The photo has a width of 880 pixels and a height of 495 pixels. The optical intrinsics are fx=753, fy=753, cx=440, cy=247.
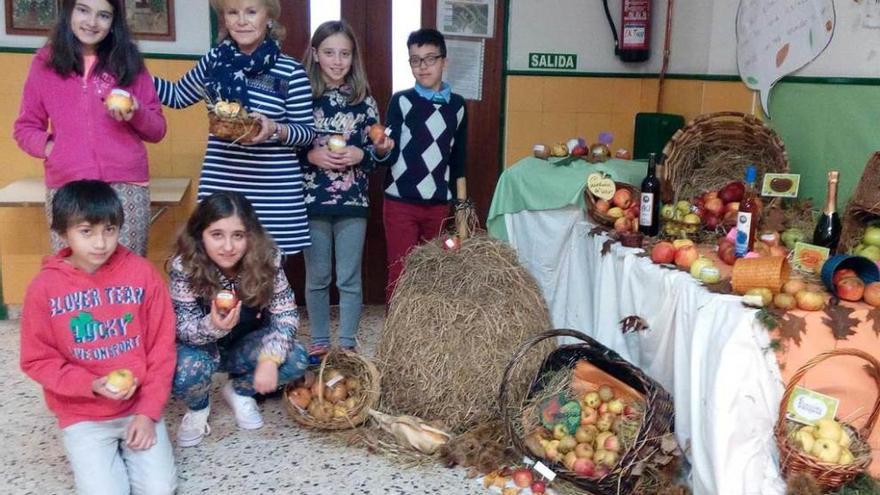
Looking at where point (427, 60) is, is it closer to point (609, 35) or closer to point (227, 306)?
point (227, 306)

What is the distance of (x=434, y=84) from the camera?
3.12 metres

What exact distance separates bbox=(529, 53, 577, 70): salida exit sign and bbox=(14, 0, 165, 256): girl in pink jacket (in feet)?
7.08

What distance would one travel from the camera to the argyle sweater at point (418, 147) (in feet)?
10.2

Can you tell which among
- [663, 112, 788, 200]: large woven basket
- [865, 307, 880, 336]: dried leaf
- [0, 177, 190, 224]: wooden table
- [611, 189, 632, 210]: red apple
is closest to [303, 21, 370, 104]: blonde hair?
[0, 177, 190, 224]: wooden table

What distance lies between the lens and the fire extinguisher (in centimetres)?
391

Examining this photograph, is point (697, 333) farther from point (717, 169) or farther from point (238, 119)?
point (238, 119)

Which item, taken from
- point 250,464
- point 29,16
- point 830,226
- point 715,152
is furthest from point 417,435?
point 29,16

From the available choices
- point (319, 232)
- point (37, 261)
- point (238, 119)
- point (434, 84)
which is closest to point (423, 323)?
point (319, 232)

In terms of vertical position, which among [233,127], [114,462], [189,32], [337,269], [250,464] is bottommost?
[250,464]

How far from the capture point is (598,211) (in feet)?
9.38

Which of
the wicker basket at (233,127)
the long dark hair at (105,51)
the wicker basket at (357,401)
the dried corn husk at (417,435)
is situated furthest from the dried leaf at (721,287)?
the long dark hair at (105,51)

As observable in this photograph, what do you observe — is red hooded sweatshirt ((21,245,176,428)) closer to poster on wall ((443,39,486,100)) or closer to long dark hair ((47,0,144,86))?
long dark hair ((47,0,144,86))

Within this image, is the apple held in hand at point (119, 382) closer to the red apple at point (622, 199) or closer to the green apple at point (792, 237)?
the red apple at point (622, 199)

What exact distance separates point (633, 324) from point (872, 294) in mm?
704
